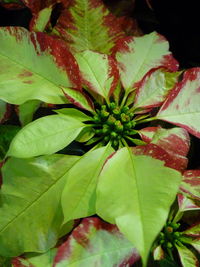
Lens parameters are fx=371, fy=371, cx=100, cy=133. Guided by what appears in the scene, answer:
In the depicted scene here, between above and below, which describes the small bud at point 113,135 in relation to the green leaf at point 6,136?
above

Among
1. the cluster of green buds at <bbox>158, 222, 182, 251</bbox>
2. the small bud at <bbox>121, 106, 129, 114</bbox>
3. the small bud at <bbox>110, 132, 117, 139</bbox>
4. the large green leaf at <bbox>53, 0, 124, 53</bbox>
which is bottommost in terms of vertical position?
the cluster of green buds at <bbox>158, 222, 182, 251</bbox>

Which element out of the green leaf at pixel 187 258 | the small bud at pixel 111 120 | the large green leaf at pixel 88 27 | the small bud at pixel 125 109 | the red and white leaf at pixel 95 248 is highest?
the large green leaf at pixel 88 27

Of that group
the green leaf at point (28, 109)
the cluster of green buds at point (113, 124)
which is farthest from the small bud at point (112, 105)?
the green leaf at point (28, 109)

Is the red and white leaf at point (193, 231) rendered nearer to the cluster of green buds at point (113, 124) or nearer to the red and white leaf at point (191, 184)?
the red and white leaf at point (191, 184)

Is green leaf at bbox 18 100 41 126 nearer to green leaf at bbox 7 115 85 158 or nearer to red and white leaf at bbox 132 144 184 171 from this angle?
green leaf at bbox 7 115 85 158

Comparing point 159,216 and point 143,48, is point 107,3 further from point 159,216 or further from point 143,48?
point 159,216

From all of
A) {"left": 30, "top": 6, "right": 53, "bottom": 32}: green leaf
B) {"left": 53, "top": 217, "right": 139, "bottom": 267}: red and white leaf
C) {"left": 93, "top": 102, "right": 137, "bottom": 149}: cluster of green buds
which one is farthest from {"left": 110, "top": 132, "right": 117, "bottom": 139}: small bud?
{"left": 30, "top": 6, "right": 53, "bottom": 32}: green leaf
